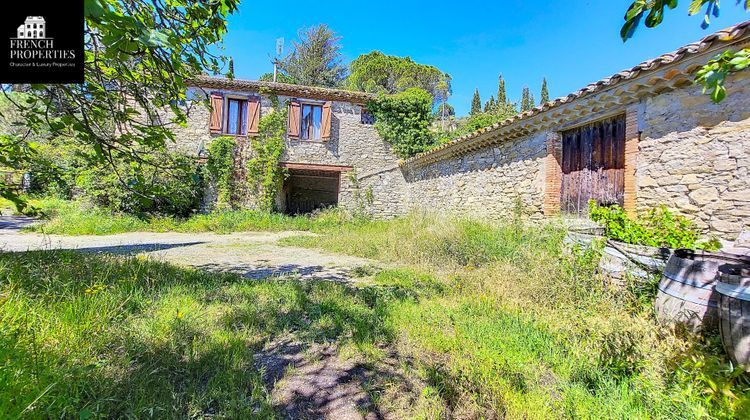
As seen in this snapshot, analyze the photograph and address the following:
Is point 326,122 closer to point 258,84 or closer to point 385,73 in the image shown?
point 258,84

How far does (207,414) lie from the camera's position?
1.65 m

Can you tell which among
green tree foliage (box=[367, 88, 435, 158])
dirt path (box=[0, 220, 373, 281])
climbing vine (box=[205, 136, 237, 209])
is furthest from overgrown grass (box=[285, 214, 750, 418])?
climbing vine (box=[205, 136, 237, 209])

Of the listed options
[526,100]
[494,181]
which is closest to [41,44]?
[494,181]

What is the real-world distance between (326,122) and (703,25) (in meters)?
12.1

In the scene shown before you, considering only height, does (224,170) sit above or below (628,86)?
below

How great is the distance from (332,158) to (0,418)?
11.9 metres

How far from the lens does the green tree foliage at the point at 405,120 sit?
510 inches

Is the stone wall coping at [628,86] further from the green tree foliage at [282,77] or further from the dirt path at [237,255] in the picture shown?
the green tree foliage at [282,77]

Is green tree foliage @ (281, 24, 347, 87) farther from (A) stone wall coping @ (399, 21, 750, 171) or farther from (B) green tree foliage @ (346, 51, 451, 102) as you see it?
(A) stone wall coping @ (399, 21, 750, 171)

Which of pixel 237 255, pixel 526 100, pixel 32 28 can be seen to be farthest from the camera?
pixel 526 100

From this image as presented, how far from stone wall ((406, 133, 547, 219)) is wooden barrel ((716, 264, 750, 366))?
418 centimetres

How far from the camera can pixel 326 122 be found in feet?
40.8

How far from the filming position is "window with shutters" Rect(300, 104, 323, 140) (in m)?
12.5

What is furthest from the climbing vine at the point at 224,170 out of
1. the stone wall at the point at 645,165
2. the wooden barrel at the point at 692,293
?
the wooden barrel at the point at 692,293
